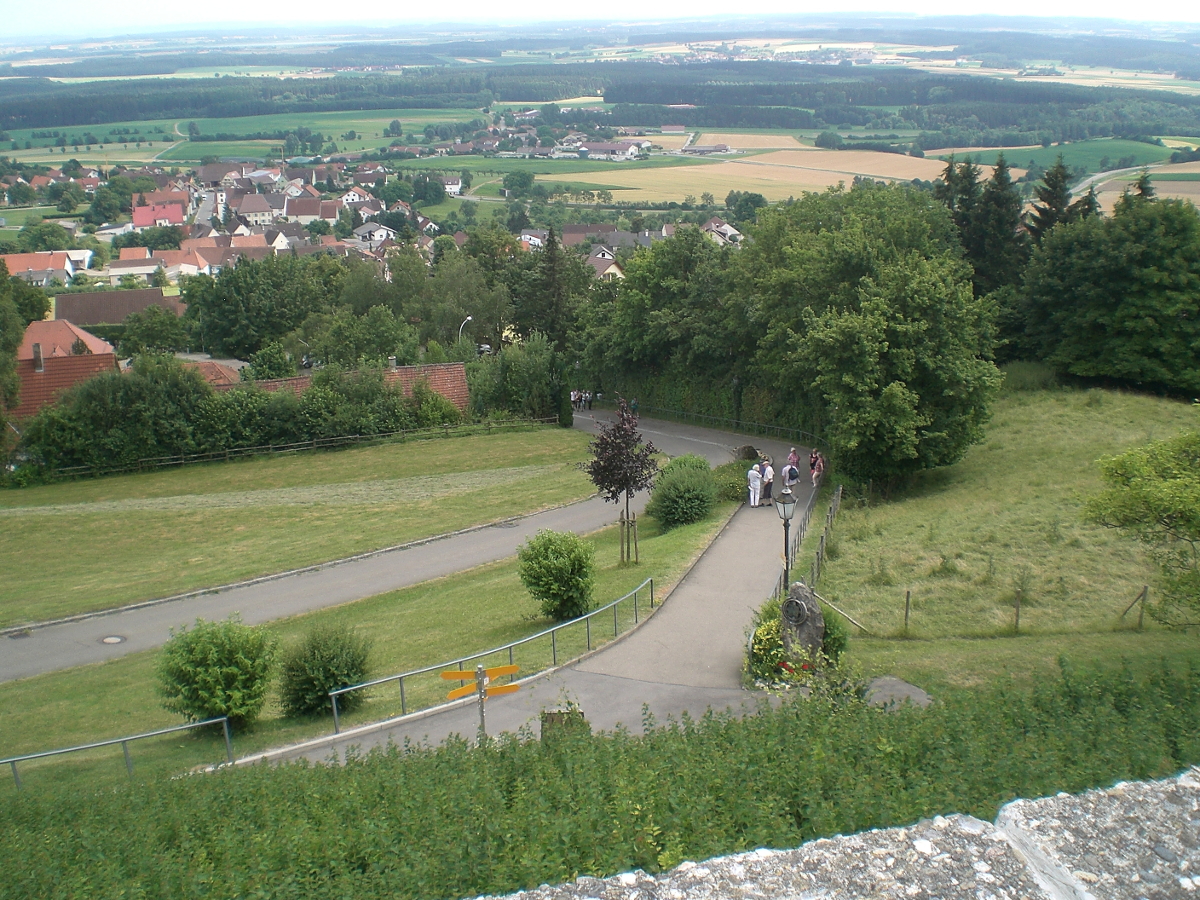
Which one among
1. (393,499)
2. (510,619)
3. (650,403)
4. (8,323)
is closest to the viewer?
(510,619)

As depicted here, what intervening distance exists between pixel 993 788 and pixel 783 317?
2620cm

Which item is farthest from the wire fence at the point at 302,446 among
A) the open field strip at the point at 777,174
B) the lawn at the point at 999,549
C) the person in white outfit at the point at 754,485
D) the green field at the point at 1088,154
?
the open field strip at the point at 777,174

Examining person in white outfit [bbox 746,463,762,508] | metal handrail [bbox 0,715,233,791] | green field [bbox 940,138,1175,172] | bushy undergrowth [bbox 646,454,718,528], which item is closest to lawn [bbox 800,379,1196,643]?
person in white outfit [bbox 746,463,762,508]

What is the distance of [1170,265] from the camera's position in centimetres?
3209

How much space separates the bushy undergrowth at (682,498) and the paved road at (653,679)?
189 inches

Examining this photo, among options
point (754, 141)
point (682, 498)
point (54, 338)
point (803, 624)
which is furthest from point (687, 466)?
point (754, 141)

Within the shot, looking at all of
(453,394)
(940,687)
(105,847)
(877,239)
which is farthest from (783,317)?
(105,847)

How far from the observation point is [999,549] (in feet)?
62.5

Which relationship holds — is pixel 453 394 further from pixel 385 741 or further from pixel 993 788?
pixel 993 788

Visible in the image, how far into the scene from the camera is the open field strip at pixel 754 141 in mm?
170250

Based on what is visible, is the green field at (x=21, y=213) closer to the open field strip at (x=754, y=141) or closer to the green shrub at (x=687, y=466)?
the open field strip at (x=754, y=141)

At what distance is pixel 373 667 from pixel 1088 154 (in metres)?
119

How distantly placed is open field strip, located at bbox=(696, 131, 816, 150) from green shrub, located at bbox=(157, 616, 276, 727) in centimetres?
16335

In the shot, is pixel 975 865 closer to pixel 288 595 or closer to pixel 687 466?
pixel 288 595
